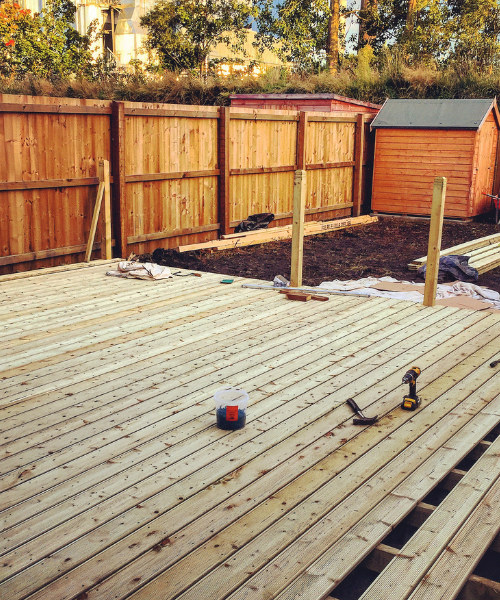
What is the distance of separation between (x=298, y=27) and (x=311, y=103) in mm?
16992

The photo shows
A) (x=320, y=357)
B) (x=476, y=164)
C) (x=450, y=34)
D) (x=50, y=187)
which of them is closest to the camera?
(x=320, y=357)

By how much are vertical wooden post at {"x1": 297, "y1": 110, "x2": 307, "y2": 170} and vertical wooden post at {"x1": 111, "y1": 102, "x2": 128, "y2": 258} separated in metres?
4.75

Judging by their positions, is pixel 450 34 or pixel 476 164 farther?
pixel 450 34

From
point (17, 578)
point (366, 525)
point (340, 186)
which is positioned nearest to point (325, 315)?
point (366, 525)

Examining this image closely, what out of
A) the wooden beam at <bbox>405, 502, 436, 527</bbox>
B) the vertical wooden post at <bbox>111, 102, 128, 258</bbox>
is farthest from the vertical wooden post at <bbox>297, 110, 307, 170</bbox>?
the wooden beam at <bbox>405, 502, 436, 527</bbox>

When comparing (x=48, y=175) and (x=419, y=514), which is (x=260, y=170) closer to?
(x=48, y=175)

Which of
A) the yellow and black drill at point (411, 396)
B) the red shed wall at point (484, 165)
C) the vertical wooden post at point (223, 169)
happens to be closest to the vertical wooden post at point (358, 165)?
the red shed wall at point (484, 165)

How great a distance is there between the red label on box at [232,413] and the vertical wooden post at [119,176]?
6.16 metres

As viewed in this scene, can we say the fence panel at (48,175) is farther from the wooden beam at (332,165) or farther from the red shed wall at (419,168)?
the red shed wall at (419,168)

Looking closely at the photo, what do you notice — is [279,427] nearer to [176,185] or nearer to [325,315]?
[325,315]

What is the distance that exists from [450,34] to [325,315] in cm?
2612

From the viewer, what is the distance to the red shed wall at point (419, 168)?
14773 millimetres

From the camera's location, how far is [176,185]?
407 inches

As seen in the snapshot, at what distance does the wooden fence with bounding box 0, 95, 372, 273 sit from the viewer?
26.5ft
